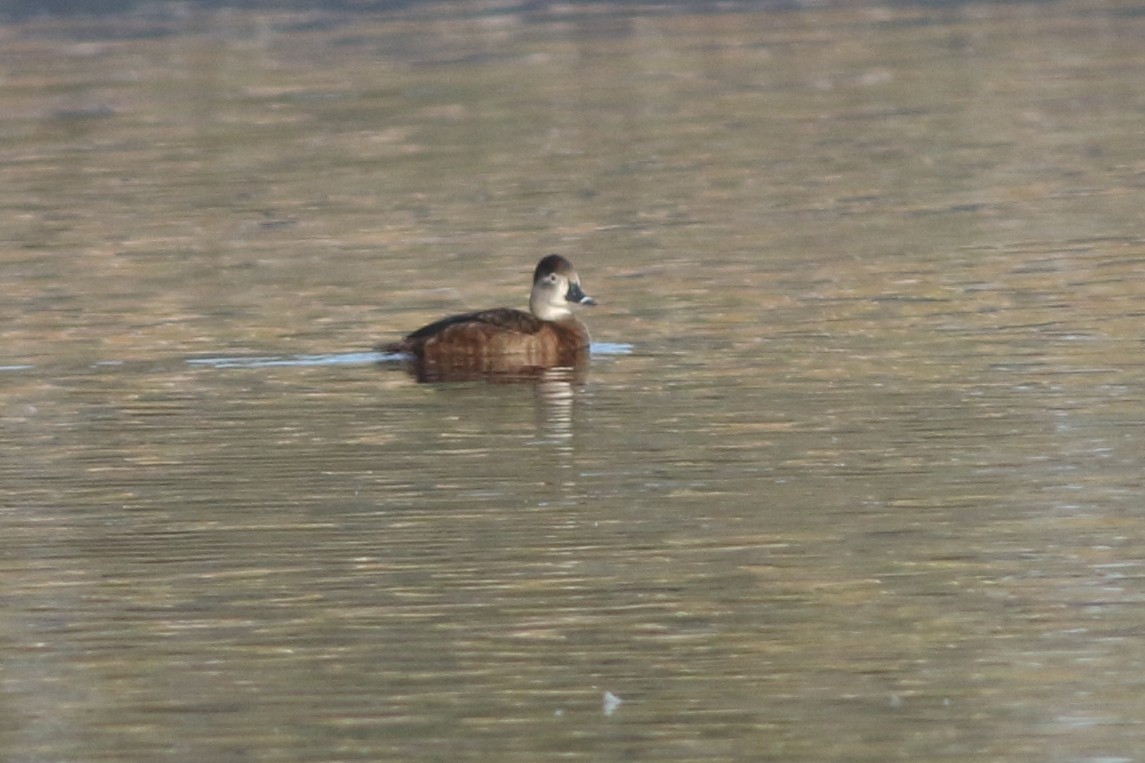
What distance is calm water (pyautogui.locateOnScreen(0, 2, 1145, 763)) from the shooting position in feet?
24.8

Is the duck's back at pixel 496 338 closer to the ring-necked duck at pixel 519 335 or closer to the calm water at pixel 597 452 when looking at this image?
the ring-necked duck at pixel 519 335

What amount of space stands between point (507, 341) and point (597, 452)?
2.99m

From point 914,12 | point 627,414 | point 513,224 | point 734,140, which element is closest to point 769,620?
point 627,414

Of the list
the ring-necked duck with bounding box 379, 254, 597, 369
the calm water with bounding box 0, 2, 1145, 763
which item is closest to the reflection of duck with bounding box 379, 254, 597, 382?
the ring-necked duck with bounding box 379, 254, 597, 369

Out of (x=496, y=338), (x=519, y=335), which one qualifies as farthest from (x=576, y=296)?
(x=496, y=338)

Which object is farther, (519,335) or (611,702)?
(519,335)

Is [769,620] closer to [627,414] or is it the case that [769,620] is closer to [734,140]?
[627,414]

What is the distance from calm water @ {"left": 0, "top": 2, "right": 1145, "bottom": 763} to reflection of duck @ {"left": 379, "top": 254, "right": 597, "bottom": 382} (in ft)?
0.71

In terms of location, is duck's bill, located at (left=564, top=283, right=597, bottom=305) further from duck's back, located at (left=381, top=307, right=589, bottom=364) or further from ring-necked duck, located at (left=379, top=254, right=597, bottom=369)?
duck's back, located at (left=381, top=307, right=589, bottom=364)

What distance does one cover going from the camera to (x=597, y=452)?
11.1 m

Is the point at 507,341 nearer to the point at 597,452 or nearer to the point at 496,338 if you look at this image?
the point at 496,338

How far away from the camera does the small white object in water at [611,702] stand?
7453mm

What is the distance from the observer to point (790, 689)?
298 inches

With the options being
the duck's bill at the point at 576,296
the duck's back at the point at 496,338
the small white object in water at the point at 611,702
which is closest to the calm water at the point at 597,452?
the small white object in water at the point at 611,702
